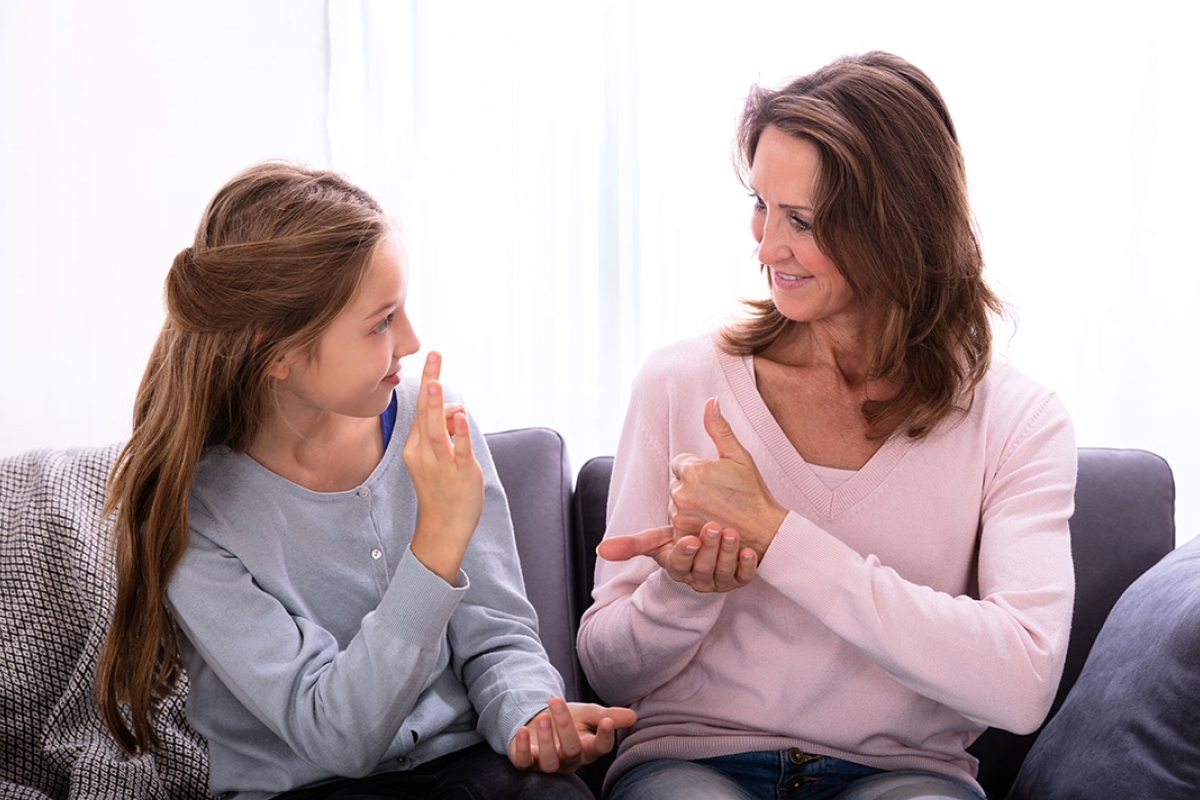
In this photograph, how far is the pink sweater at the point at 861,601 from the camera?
1295 millimetres

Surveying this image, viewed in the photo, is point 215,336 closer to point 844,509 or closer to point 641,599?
point 641,599

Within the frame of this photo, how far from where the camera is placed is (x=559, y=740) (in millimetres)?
1257

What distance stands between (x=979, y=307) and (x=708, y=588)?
1.83 feet

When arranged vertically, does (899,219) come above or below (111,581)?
above

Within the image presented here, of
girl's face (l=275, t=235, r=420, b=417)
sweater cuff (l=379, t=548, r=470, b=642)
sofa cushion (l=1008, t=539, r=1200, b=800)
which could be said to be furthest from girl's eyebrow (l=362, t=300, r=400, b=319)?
sofa cushion (l=1008, t=539, r=1200, b=800)

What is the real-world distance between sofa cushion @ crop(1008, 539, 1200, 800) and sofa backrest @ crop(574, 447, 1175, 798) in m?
0.18

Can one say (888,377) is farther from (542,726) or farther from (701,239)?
(701,239)

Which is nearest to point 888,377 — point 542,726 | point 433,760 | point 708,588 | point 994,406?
point 994,406

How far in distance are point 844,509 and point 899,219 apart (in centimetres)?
38

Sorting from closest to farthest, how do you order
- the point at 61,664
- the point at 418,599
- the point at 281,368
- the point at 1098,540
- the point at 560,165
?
the point at 418,599 < the point at 281,368 < the point at 61,664 < the point at 1098,540 < the point at 560,165

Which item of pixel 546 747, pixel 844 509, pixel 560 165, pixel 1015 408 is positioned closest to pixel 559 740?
pixel 546 747

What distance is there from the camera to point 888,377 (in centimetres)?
150

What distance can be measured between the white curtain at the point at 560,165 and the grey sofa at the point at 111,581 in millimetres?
536

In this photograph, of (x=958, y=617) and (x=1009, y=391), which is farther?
(x=1009, y=391)
